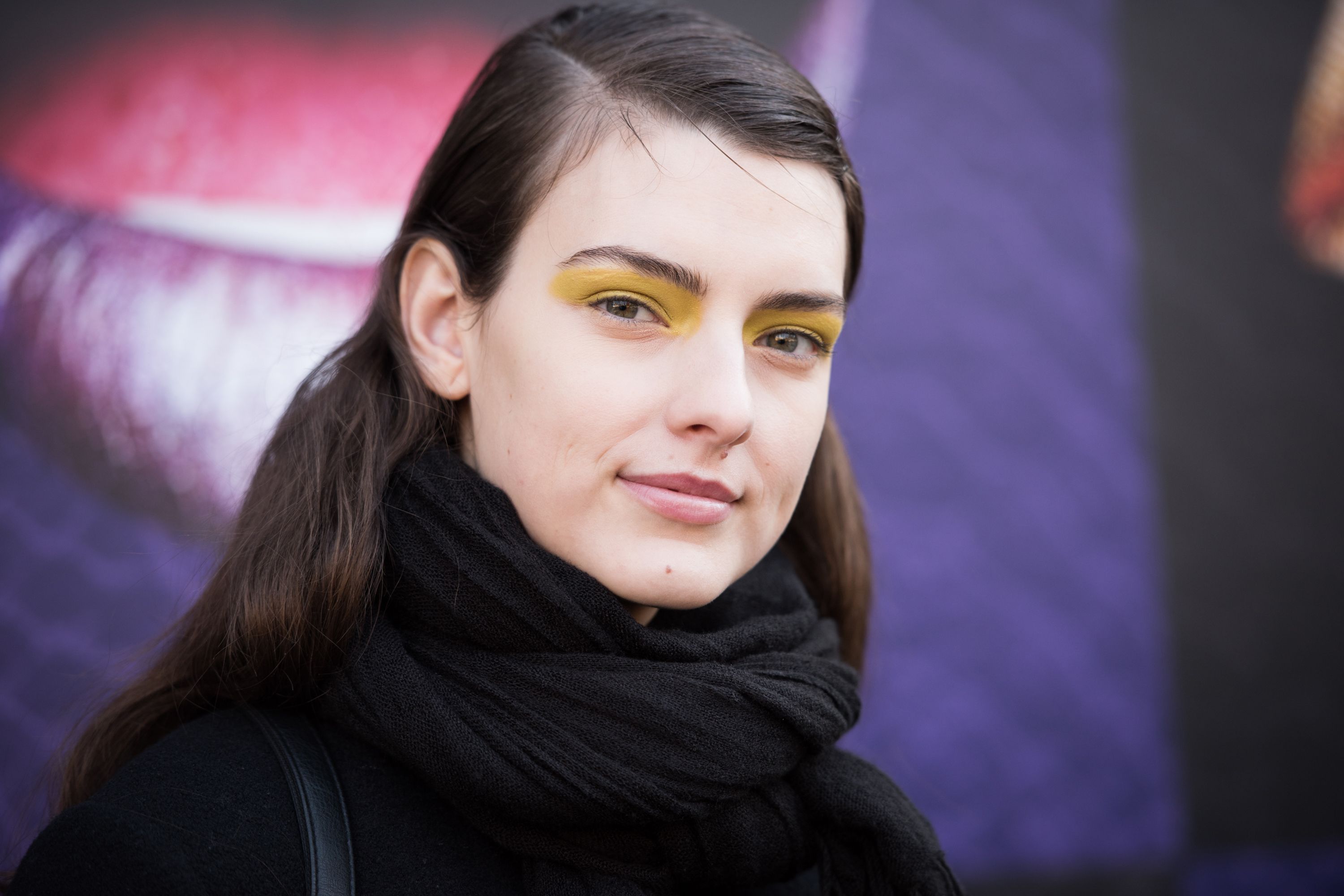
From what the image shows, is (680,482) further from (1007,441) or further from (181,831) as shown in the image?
(1007,441)

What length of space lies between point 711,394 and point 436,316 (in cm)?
48

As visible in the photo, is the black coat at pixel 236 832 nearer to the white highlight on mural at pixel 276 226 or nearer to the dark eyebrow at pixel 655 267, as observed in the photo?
the dark eyebrow at pixel 655 267

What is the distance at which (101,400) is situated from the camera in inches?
87.5

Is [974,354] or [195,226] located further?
[974,354]

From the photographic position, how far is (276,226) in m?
2.38

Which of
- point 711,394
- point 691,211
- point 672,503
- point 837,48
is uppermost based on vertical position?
point 837,48

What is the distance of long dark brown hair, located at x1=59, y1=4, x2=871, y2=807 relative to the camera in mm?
1213

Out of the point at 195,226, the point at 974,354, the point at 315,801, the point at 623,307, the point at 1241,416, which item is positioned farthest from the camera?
the point at 1241,416

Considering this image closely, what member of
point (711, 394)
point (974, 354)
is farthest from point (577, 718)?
point (974, 354)

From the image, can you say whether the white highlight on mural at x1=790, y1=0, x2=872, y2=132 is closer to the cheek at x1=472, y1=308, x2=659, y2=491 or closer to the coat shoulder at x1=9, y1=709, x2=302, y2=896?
the cheek at x1=472, y1=308, x2=659, y2=491

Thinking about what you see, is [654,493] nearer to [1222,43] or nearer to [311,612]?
[311,612]

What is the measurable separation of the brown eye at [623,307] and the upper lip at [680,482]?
8.1 inches

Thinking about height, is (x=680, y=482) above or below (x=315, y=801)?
above

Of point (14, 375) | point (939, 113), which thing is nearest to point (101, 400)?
point (14, 375)
